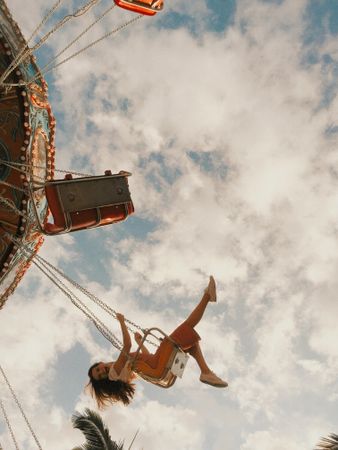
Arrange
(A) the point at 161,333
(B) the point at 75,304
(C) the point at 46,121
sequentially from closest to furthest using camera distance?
(A) the point at 161,333
(B) the point at 75,304
(C) the point at 46,121

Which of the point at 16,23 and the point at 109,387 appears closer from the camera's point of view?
the point at 109,387

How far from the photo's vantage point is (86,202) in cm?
632

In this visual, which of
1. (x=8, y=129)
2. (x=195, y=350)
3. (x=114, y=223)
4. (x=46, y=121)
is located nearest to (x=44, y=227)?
(x=114, y=223)

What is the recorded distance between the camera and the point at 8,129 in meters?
6.93

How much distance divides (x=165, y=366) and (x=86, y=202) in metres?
2.66

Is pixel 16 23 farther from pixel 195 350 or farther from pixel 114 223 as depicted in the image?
pixel 195 350

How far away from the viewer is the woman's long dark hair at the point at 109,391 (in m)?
5.73

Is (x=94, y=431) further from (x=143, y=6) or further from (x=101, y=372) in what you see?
(x=143, y=6)

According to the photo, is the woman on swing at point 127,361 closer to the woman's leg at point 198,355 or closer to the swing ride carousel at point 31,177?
the woman's leg at point 198,355

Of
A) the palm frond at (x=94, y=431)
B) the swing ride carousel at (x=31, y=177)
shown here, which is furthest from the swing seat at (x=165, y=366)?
the palm frond at (x=94, y=431)

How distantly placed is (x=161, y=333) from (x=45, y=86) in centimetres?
509

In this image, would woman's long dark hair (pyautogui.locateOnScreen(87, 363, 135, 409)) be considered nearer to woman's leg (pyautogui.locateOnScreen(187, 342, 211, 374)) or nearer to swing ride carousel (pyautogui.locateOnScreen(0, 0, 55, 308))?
woman's leg (pyautogui.locateOnScreen(187, 342, 211, 374))

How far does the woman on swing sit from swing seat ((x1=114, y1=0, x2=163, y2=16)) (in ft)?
13.9

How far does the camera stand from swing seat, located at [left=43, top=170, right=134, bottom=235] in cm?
617
